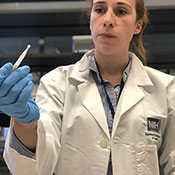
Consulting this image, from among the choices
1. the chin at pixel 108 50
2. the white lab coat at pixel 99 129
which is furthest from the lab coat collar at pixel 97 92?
the chin at pixel 108 50

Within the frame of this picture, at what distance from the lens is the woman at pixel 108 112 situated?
3.10 feet

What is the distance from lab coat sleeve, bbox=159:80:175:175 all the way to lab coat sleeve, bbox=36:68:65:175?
42 centimetres

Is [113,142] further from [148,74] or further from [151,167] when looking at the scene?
[148,74]

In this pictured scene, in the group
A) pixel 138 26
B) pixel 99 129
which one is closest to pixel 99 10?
pixel 138 26

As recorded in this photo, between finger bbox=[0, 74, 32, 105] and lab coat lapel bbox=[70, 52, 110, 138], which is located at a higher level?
finger bbox=[0, 74, 32, 105]

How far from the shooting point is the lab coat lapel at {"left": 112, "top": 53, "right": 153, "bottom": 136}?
977 millimetres

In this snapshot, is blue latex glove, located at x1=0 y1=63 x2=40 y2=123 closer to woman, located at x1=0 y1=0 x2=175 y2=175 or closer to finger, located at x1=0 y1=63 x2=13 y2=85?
finger, located at x1=0 y1=63 x2=13 y2=85

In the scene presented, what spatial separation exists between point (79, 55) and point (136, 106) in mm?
939

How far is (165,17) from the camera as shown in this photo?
1926 millimetres

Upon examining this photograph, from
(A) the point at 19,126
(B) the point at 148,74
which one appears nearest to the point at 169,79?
(B) the point at 148,74

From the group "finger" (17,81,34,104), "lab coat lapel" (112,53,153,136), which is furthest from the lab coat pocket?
"finger" (17,81,34,104)

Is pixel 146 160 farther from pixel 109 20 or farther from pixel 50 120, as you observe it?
pixel 109 20

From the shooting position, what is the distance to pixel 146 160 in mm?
982

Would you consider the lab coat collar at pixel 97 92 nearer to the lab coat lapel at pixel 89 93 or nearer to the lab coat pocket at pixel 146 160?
the lab coat lapel at pixel 89 93
